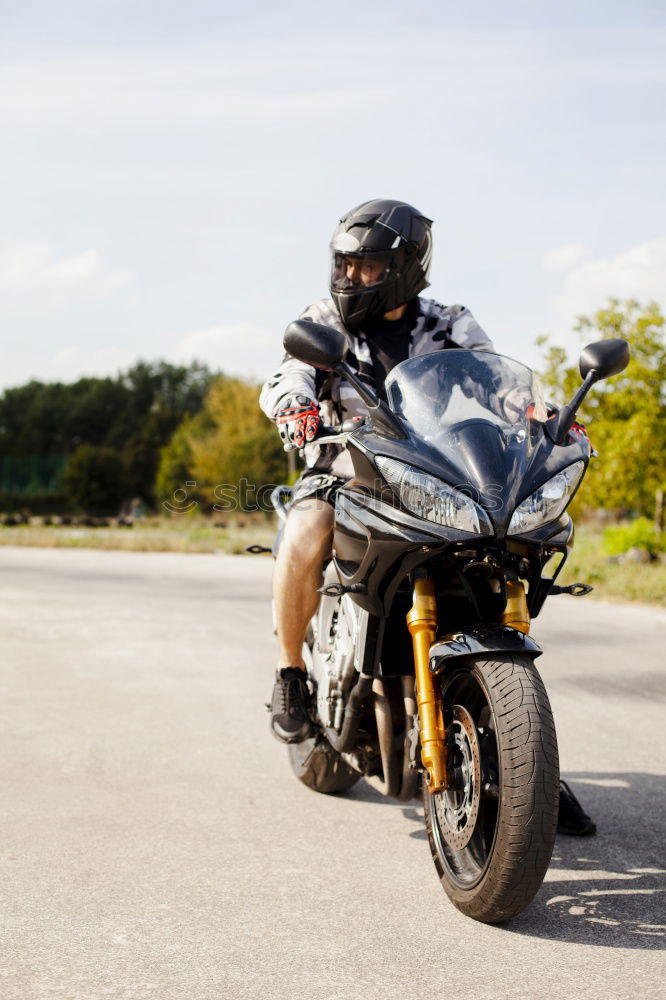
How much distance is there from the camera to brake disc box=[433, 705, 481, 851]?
3166mm

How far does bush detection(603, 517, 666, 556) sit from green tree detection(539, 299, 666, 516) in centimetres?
87

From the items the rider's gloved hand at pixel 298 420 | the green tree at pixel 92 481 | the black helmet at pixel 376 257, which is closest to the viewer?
the rider's gloved hand at pixel 298 420

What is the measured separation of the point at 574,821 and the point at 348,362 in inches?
74.5

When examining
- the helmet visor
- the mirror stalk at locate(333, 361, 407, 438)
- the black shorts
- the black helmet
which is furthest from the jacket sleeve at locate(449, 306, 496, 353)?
the mirror stalk at locate(333, 361, 407, 438)

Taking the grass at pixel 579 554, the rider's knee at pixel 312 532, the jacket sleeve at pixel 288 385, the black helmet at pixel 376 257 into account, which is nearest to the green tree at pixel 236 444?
the grass at pixel 579 554

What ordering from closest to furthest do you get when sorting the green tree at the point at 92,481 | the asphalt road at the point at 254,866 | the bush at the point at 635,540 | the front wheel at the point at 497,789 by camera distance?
the asphalt road at the point at 254,866 → the front wheel at the point at 497,789 → the bush at the point at 635,540 → the green tree at the point at 92,481

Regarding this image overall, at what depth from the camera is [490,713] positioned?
3162mm

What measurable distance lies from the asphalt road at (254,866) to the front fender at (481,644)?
760 mm

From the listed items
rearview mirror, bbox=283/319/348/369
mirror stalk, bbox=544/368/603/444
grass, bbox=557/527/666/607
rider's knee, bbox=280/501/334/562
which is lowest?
grass, bbox=557/527/666/607

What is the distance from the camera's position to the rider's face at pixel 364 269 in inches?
162

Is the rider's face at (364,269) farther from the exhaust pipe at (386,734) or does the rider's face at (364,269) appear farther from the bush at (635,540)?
the bush at (635,540)

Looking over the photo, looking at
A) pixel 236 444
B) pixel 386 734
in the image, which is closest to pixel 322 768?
pixel 386 734

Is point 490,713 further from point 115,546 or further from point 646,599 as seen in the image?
point 115,546

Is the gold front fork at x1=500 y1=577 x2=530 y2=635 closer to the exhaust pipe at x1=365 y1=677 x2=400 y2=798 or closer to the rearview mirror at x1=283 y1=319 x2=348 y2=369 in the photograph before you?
the exhaust pipe at x1=365 y1=677 x2=400 y2=798
